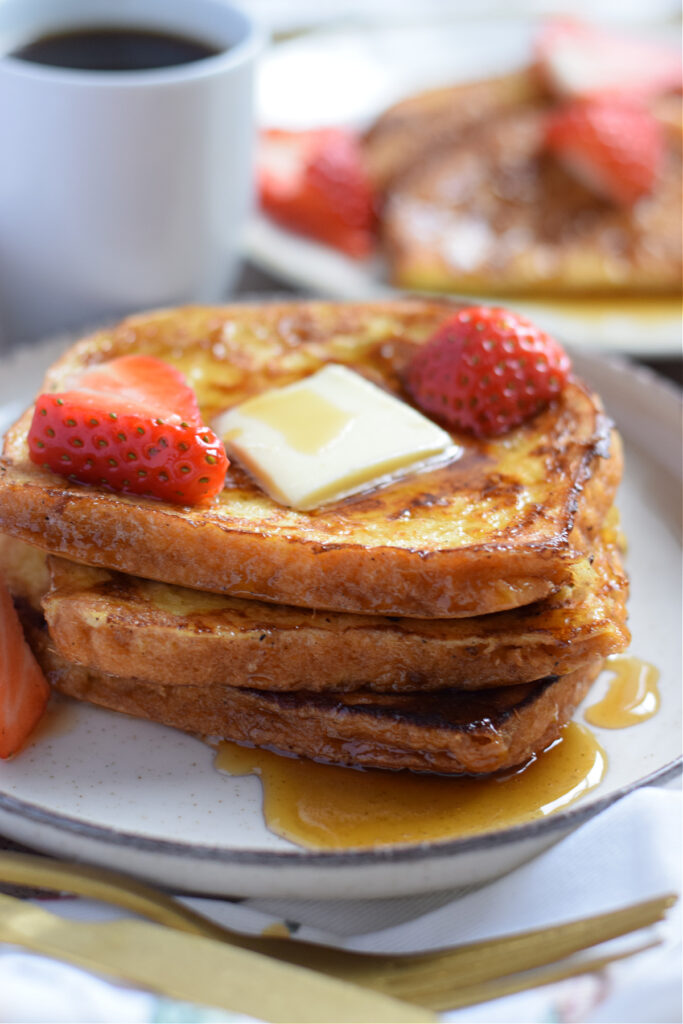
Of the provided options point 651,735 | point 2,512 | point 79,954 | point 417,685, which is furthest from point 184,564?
point 651,735

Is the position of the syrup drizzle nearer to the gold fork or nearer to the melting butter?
the gold fork

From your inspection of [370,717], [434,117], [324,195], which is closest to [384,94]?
[434,117]

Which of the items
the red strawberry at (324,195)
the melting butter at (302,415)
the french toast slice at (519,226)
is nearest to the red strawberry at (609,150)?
the french toast slice at (519,226)

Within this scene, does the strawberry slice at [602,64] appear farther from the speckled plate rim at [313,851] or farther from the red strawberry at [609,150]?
the speckled plate rim at [313,851]

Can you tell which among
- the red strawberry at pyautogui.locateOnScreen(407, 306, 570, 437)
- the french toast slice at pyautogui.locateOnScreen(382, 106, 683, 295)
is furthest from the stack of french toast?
the french toast slice at pyautogui.locateOnScreen(382, 106, 683, 295)

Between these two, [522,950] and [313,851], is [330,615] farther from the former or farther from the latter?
[522,950]

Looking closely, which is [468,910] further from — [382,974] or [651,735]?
[651,735]
